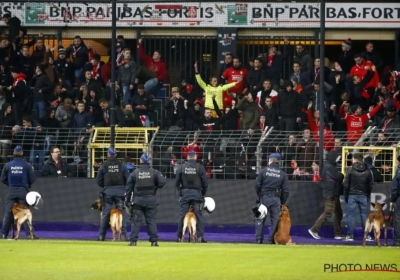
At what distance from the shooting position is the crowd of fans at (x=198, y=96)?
27344 mm

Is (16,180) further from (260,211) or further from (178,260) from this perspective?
(178,260)

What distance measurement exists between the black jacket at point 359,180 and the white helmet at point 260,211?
76.3 inches

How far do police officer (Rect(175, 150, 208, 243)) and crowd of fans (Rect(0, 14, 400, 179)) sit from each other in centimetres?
223

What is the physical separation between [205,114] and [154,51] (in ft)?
11.0

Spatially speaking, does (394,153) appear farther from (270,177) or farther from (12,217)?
(12,217)

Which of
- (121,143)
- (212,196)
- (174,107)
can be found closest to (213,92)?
(174,107)

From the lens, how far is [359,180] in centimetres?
2491

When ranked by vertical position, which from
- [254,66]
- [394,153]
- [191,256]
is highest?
[254,66]

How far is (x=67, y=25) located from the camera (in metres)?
31.9

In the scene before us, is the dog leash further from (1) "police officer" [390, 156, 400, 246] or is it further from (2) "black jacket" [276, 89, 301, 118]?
(2) "black jacket" [276, 89, 301, 118]

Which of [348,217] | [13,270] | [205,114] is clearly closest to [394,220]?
[348,217]

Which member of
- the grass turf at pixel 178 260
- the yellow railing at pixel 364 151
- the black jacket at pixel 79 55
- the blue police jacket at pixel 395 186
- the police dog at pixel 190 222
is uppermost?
the black jacket at pixel 79 55
